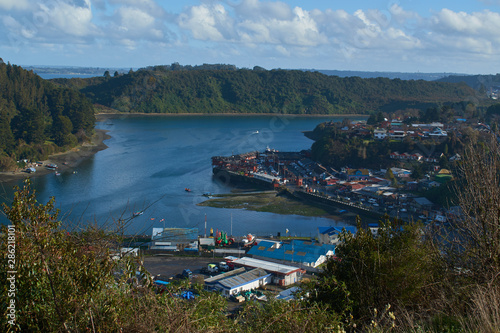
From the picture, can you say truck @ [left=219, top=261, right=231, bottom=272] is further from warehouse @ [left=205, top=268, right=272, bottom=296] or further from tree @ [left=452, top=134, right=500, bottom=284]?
tree @ [left=452, top=134, right=500, bottom=284]

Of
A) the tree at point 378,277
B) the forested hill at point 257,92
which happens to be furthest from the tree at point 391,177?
the forested hill at point 257,92

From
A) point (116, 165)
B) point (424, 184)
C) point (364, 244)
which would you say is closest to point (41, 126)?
point (116, 165)

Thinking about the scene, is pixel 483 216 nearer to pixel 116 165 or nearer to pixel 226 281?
pixel 226 281

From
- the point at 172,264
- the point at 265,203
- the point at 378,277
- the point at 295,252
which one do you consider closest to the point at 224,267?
the point at 172,264

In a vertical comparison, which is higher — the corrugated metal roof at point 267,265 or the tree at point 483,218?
the tree at point 483,218

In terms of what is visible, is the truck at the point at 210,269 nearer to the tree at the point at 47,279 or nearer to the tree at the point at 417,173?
the tree at the point at 47,279

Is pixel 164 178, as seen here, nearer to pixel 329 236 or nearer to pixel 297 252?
pixel 329 236

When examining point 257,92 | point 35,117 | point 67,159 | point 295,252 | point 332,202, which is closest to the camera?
point 295,252
